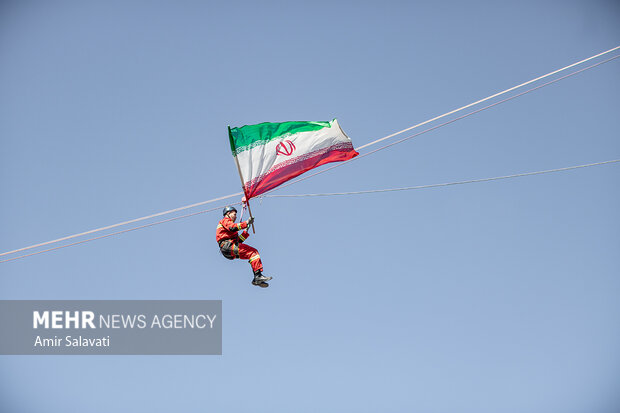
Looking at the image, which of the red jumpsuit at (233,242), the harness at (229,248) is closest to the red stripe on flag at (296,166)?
the red jumpsuit at (233,242)

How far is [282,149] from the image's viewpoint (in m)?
17.0

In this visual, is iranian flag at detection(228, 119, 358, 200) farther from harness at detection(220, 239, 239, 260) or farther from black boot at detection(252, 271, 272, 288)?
black boot at detection(252, 271, 272, 288)

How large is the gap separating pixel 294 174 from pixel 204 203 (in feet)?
7.79

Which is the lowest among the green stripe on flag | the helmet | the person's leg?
the person's leg

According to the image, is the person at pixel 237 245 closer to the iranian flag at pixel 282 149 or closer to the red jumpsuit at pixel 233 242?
the red jumpsuit at pixel 233 242

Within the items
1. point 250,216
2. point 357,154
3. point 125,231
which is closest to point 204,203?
point 250,216

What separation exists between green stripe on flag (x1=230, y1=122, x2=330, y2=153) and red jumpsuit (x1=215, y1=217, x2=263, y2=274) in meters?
1.71

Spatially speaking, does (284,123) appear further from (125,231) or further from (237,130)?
(125,231)

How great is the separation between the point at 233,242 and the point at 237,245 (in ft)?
0.39

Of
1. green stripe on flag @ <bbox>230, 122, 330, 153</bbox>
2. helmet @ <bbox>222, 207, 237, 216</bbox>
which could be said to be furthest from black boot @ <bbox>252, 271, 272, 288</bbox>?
green stripe on flag @ <bbox>230, 122, 330, 153</bbox>

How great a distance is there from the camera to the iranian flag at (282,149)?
16578 mm

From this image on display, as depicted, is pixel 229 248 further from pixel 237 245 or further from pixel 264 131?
pixel 264 131

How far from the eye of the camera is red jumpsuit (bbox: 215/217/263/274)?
1627 centimetres

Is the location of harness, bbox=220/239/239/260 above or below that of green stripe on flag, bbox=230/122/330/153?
below
